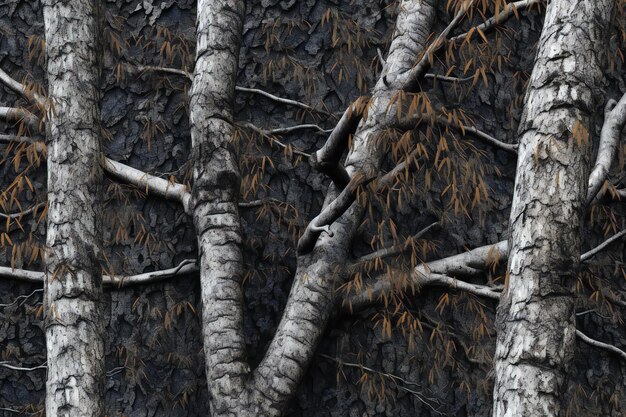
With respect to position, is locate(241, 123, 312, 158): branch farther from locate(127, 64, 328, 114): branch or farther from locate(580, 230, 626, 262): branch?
locate(580, 230, 626, 262): branch

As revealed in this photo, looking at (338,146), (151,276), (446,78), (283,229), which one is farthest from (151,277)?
(446,78)

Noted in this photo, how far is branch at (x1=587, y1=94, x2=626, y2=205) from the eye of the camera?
2780mm

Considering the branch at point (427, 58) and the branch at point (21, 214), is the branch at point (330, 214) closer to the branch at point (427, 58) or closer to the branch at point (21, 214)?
the branch at point (427, 58)

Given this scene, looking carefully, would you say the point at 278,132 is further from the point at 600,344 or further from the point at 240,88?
the point at 600,344

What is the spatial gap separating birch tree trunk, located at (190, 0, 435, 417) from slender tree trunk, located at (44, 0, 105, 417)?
1.41 feet

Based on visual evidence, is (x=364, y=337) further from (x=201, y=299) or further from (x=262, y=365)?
(x=201, y=299)

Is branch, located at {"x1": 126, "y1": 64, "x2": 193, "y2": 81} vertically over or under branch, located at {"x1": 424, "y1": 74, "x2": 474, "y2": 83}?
over

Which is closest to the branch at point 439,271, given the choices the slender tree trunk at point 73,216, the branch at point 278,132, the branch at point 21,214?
the branch at point 278,132

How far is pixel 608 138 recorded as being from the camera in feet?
9.70

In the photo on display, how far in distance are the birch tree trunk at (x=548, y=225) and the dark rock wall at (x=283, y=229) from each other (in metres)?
1.14

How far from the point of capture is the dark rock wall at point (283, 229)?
115 inches

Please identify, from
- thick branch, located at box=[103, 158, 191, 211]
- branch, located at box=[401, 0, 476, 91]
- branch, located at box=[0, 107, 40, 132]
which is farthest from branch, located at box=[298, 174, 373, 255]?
branch, located at box=[0, 107, 40, 132]

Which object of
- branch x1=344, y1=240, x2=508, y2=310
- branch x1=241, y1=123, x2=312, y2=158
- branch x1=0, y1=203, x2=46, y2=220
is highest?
branch x1=241, y1=123, x2=312, y2=158

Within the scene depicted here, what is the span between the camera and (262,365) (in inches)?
110
